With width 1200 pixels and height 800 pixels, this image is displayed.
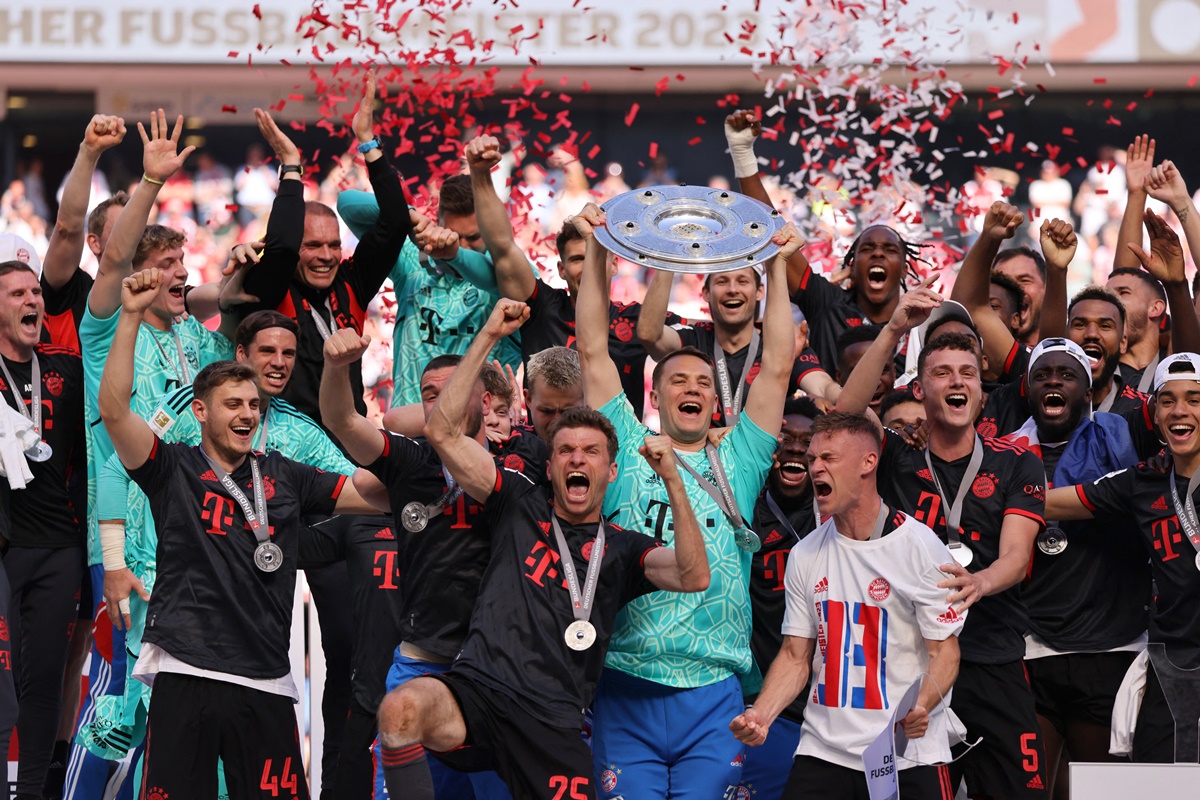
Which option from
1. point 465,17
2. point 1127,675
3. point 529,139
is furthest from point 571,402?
point 529,139

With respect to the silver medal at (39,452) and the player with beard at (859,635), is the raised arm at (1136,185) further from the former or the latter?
the silver medal at (39,452)

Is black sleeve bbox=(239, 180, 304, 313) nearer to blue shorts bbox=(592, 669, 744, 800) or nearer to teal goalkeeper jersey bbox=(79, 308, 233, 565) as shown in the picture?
teal goalkeeper jersey bbox=(79, 308, 233, 565)

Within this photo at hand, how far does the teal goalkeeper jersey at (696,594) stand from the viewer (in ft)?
19.8

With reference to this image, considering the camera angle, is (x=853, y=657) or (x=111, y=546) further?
(x=111, y=546)

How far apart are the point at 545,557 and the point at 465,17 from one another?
9.13 m

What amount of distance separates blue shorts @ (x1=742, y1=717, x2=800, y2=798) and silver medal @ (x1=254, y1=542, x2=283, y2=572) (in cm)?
199

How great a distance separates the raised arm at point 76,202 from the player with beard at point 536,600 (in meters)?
2.17

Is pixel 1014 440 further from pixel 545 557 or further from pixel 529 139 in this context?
pixel 529 139

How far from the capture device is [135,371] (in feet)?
22.7

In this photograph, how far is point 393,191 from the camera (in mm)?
7289

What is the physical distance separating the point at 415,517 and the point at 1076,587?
273cm

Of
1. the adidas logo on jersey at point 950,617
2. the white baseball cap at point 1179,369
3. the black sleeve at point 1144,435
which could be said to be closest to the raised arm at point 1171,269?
the black sleeve at point 1144,435

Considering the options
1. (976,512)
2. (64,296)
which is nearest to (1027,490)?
(976,512)

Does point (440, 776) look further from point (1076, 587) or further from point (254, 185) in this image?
point (254, 185)
